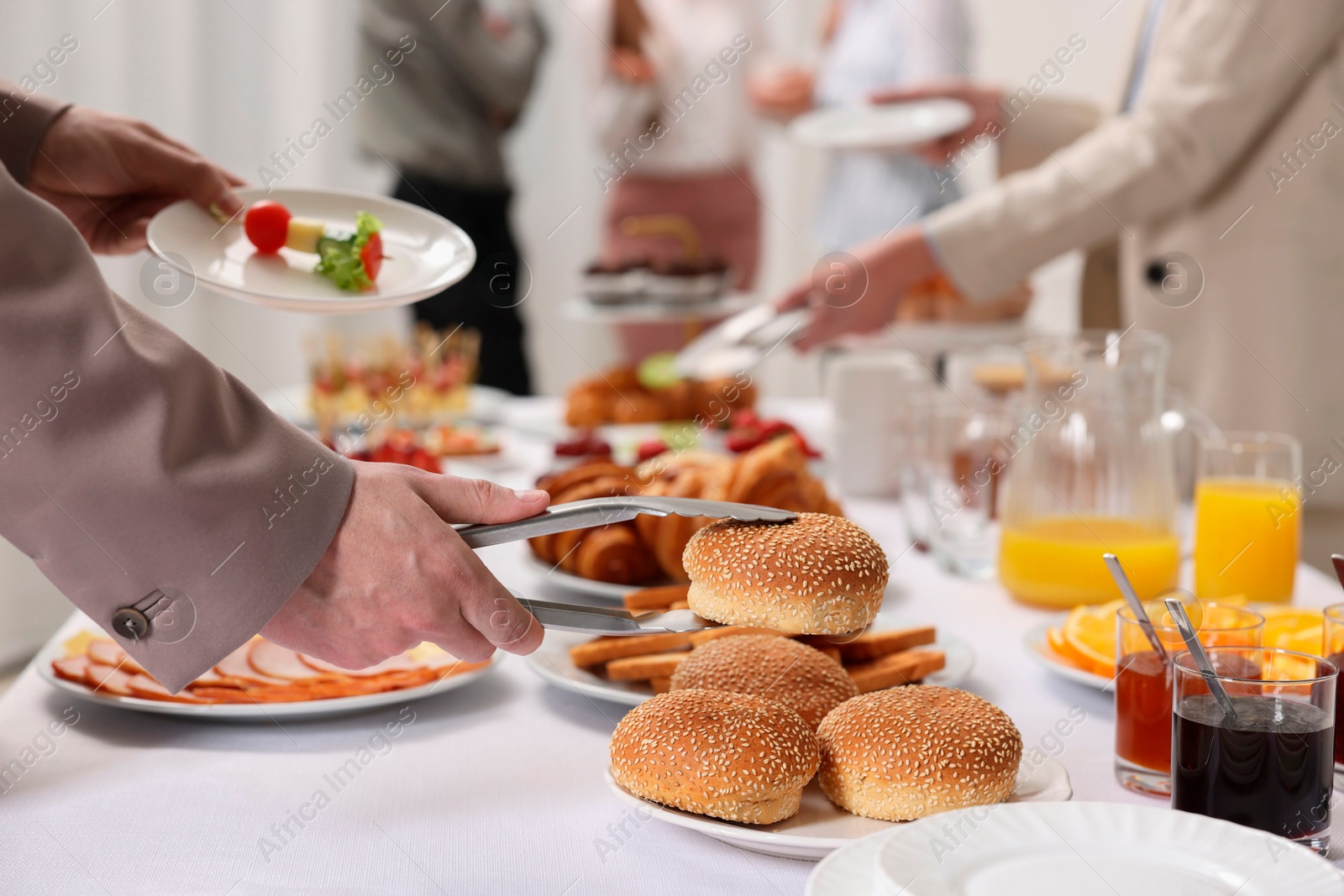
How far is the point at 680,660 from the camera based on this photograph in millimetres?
884

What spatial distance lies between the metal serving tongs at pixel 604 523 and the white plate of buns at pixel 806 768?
6cm

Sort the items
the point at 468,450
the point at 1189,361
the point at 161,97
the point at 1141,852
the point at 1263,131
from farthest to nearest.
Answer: the point at 161,97
the point at 468,450
the point at 1189,361
the point at 1263,131
the point at 1141,852

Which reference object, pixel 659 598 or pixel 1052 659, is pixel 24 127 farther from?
pixel 1052 659

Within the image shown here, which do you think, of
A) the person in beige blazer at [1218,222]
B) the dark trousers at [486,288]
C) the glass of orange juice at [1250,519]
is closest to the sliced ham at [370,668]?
the glass of orange juice at [1250,519]

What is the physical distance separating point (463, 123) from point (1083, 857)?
345 centimetres

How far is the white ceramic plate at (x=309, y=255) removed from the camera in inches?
35.5

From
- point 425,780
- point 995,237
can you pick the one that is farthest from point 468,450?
point 425,780

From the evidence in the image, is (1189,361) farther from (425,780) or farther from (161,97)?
(161,97)

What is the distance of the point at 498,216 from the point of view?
3.96 meters

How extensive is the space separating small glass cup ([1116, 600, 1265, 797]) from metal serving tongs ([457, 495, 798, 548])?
0.96 feet

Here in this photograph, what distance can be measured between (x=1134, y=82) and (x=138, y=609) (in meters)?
1.77

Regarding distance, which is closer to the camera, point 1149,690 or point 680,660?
point 1149,690

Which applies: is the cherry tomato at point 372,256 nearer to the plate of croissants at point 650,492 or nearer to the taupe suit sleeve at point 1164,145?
the plate of croissants at point 650,492

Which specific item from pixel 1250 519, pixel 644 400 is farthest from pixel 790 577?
pixel 644 400
